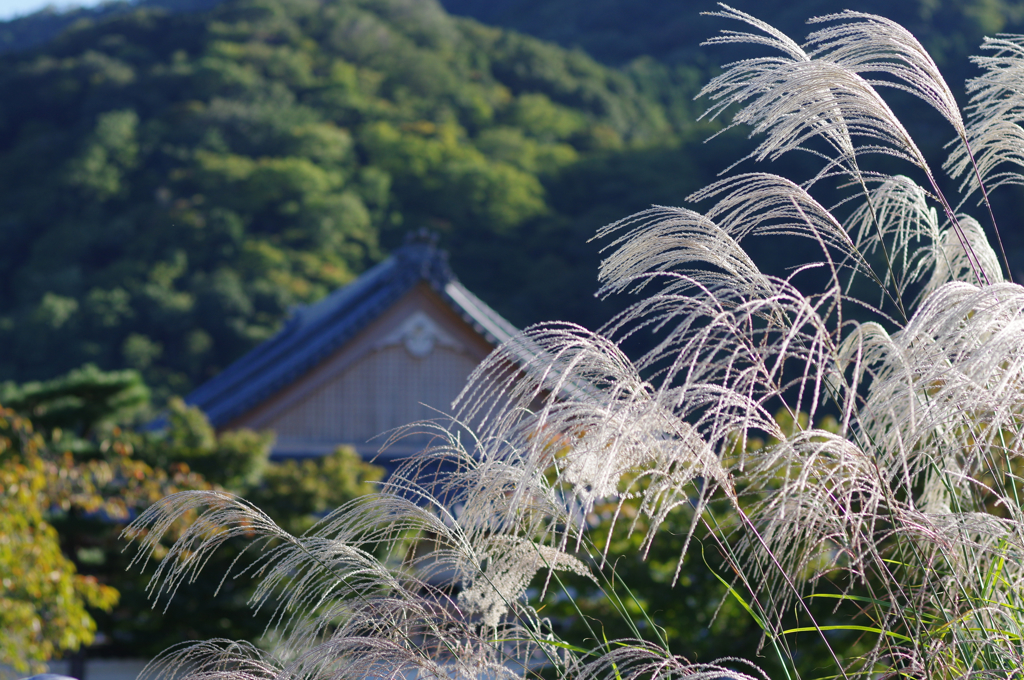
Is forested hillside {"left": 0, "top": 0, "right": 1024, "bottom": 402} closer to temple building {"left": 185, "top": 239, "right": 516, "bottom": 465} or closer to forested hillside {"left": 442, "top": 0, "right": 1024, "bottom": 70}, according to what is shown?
forested hillside {"left": 442, "top": 0, "right": 1024, "bottom": 70}

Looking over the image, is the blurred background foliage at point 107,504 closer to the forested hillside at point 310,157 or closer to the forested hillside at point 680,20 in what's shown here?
the forested hillside at point 310,157

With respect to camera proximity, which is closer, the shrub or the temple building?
the shrub

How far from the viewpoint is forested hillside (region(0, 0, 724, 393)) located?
26531 millimetres

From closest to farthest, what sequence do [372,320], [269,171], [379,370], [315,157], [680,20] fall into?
[372,320] → [379,370] → [269,171] → [315,157] → [680,20]

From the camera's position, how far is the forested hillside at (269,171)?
26.5m

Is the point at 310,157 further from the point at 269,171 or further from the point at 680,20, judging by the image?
the point at 680,20

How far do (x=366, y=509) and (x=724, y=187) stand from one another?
0.93 metres

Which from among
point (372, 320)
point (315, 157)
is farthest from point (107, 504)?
point (315, 157)

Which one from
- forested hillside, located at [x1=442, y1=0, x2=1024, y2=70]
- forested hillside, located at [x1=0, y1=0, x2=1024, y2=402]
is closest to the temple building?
forested hillside, located at [x1=0, y1=0, x2=1024, y2=402]

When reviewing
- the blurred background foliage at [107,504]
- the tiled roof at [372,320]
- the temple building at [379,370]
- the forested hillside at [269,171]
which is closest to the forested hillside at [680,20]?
the forested hillside at [269,171]

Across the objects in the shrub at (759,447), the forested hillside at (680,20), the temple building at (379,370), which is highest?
the forested hillside at (680,20)

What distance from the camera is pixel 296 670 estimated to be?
171cm

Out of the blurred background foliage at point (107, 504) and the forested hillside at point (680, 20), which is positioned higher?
the forested hillside at point (680, 20)

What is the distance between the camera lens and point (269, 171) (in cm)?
3098
